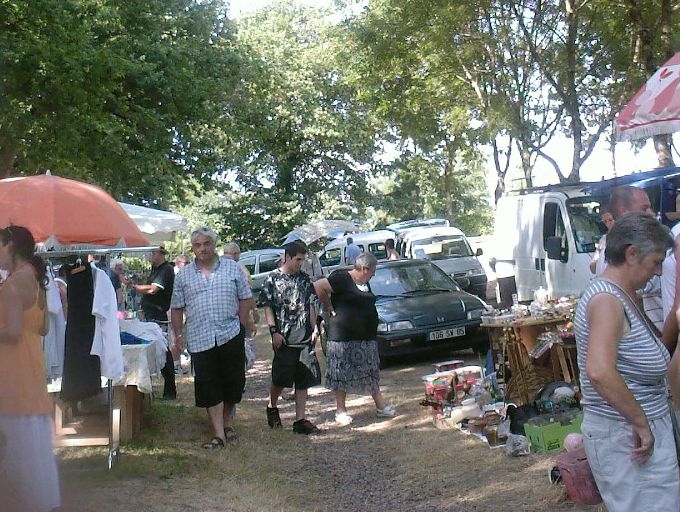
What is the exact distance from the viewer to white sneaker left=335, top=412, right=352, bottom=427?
9234mm

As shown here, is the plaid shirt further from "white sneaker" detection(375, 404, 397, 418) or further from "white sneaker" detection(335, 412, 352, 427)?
"white sneaker" detection(375, 404, 397, 418)

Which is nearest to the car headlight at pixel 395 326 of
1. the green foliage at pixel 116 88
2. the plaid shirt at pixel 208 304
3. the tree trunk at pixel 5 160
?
the plaid shirt at pixel 208 304

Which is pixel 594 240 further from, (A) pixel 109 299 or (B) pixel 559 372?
(A) pixel 109 299

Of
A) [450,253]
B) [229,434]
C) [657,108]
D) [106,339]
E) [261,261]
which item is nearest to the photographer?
[657,108]

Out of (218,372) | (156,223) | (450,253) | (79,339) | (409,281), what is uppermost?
(156,223)

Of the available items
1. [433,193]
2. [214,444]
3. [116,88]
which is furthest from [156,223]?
[433,193]

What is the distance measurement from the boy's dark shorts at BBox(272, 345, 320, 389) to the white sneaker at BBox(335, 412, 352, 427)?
1.95 ft

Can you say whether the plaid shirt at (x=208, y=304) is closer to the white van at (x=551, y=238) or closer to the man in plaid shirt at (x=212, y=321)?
the man in plaid shirt at (x=212, y=321)

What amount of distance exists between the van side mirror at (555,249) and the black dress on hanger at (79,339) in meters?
6.99

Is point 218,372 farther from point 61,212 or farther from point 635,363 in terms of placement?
point 635,363

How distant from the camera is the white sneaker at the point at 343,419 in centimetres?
923

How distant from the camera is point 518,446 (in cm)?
710

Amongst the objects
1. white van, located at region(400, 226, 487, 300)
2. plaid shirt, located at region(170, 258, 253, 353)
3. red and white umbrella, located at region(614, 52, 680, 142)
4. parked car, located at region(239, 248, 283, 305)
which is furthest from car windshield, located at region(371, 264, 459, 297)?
parked car, located at region(239, 248, 283, 305)

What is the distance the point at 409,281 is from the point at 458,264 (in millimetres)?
7704
